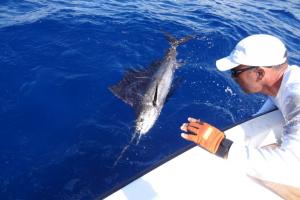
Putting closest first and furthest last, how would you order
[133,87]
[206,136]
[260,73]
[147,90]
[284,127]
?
[206,136], [284,127], [260,73], [147,90], [133,87]

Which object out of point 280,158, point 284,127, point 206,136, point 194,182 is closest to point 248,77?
point 284,127

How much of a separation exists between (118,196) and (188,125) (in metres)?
0.90

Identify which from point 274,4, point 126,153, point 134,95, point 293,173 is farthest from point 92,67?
point 274,4

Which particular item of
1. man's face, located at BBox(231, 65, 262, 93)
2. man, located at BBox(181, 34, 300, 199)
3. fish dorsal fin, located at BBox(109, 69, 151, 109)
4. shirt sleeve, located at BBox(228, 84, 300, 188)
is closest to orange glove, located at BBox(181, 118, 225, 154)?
man, located at BBox(181, 34, 300, 199)

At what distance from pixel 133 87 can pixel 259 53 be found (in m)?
2.49

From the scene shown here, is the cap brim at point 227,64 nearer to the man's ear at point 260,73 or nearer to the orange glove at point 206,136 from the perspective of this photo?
the man's ear at point 260,73

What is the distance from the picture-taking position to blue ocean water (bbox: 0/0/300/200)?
4.75 meters

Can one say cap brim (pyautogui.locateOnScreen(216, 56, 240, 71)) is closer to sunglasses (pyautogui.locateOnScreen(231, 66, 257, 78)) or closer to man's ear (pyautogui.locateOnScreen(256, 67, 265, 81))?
sunglasses (pyautogui.locateOnScreen(231, 66, 257, 78))

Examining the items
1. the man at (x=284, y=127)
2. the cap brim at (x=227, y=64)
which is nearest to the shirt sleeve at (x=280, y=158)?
the man at (x=284, y=127)

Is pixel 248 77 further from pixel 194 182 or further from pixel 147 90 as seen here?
pixel 147 90

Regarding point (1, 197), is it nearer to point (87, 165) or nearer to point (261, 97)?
point (87, 165)

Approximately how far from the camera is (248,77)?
359 cm

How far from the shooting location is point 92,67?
7.03 m

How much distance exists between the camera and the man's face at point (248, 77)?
353 centimetres
